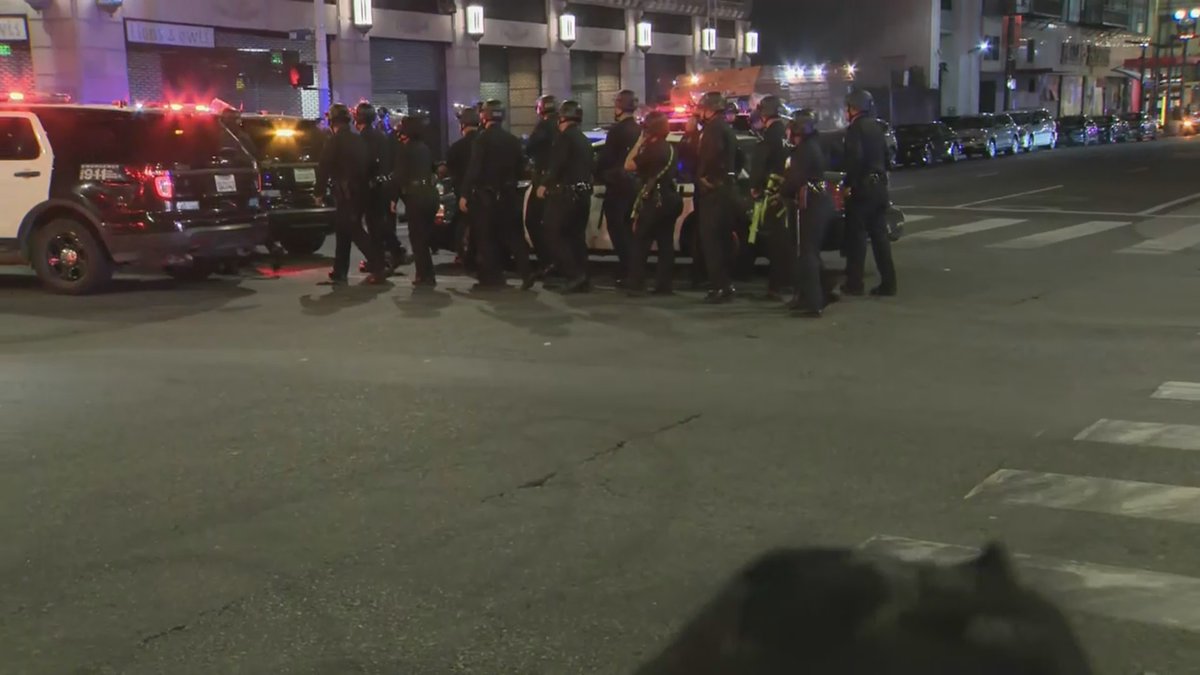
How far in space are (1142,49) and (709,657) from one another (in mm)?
91455

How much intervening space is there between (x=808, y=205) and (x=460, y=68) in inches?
995

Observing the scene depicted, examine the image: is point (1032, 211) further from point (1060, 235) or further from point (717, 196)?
point (717, 196)

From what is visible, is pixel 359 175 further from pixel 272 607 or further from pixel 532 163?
pixel 272 607

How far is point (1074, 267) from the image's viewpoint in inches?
527

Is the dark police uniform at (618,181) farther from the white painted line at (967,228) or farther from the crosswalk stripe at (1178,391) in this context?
the white painted line at (967,228)

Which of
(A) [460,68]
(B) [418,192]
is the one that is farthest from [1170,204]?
(A) [460,68]

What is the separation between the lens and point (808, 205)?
413 inches

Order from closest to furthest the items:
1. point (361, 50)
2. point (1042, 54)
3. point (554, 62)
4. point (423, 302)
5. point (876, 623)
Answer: point (876, 623)
point (423, 302)
point (361, 50)
point (554, 62)
point (1042, 54)

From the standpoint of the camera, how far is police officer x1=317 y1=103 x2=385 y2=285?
12.4 metres

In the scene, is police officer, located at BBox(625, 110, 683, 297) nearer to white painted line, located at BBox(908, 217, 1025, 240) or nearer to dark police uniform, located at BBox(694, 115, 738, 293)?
dark police uniform, located at BBox(694, 115, 738, 293)

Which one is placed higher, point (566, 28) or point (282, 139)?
point (566, 28)

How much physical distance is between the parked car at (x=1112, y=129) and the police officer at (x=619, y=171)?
50.5 metres

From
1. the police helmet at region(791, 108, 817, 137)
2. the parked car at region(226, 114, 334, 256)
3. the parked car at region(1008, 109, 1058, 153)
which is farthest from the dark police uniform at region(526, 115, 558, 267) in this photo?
the parked car at region(1008, 109, 1058, 153)

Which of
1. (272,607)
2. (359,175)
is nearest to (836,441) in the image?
(272,607)
